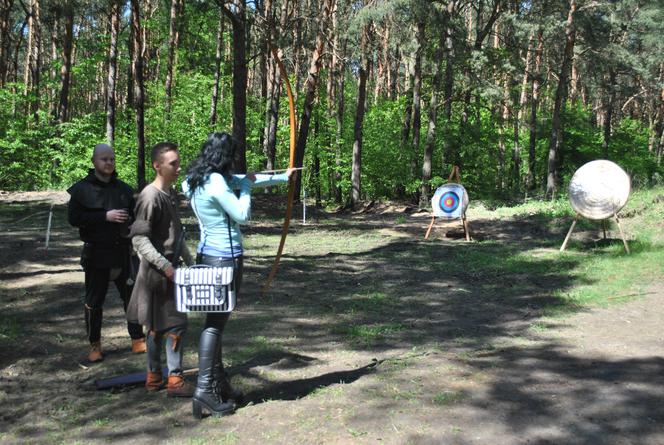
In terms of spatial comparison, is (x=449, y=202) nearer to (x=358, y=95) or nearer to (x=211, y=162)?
(x=358, y=95)

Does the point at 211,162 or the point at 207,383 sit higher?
the point at 211,162

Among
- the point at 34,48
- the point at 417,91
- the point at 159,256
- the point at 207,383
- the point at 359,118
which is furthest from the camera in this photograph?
the point at 34,48

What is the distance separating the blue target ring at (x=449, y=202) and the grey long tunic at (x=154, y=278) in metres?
9.16

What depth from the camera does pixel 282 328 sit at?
579 cm

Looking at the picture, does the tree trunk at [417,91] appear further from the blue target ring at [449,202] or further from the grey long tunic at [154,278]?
the grey long tunic at [154,278]

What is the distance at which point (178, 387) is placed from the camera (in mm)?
3799

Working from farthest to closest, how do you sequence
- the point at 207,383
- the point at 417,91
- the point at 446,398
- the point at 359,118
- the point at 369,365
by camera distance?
the point at 417,91 < the point at 359,118 < the point at 369,365 < the point at 446,398 < the point at 207,383

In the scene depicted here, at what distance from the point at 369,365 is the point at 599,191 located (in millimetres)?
6918

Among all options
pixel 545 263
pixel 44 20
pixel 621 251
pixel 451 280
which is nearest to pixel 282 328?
pixel 451 280

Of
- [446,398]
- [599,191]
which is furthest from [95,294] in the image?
[599,191]

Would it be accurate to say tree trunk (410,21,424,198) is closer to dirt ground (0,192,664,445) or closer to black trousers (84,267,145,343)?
dirt ground (0,192,664,445)

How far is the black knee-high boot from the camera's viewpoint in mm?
3336

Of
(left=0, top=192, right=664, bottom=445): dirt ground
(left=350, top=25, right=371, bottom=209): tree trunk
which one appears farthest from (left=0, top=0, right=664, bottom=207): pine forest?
(left=0, top=192, right=664, bottom=445): dirt ground

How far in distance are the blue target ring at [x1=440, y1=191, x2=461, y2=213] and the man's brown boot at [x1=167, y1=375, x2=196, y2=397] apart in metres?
9.14
